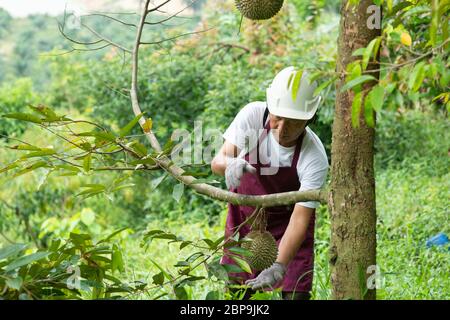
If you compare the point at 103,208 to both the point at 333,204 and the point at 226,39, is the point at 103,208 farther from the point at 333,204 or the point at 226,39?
the point at 333,204

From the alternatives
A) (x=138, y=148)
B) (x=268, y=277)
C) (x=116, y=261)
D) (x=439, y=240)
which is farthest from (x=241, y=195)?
(x=439, y=240)

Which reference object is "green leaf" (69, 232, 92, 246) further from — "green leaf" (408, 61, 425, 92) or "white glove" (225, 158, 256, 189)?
"green leaf" (408, 61, 425, 92)

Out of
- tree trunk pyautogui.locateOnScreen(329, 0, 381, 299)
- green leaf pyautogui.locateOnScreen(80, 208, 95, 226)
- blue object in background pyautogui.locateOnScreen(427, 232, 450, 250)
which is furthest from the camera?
green leaf pyautogui.locateOnScreen(80, 208, 95, 226)

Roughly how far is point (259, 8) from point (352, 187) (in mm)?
706

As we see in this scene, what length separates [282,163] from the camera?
2656 millimetres

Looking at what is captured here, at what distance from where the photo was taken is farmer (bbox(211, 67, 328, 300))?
2332 millimetres

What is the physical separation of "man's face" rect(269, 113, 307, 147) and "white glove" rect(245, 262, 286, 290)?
45 cm

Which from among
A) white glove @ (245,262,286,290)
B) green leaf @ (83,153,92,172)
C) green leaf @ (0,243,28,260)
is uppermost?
green leaf @ (83,153,92,172)

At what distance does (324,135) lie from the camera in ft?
22.0

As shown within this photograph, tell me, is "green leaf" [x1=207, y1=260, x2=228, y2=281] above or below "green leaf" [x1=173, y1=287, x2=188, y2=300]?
above

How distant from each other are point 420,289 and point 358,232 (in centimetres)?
184

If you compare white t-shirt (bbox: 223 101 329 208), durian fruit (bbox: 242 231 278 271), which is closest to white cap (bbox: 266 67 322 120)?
white t-shirt (bbox: 223 101 329 208)
